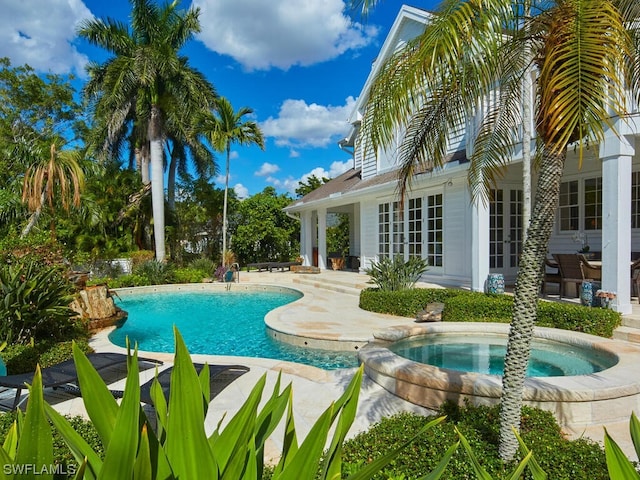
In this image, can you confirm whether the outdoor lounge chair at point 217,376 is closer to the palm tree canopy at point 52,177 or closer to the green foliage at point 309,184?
the palm tree canopy at point 52,177

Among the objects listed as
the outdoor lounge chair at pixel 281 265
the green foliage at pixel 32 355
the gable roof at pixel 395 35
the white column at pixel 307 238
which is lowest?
the green foliage at pixel 32 355

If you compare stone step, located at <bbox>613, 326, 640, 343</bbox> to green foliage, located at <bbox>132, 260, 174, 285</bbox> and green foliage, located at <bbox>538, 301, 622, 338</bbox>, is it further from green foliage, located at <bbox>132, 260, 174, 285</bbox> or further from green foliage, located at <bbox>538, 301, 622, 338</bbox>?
green foliage, located at <bbox>132, 260, 174, 285</bbox>

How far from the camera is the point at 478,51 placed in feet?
10.9

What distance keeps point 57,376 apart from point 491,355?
Result: 20.2ft

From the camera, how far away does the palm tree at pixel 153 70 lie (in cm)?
1933

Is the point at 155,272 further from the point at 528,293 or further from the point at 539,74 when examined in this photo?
the point at 539,74

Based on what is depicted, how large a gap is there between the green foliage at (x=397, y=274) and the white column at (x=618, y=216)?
172 inches

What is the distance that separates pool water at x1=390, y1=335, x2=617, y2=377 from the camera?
5.58 metres

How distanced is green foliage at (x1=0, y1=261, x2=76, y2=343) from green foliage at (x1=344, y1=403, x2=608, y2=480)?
6.26 m

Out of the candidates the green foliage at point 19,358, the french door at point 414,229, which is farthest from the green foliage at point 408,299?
the green foliage at point 19,358

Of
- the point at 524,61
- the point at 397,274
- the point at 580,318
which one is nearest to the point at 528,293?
the point at 524,61

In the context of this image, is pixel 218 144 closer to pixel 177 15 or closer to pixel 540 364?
pixel 177 15

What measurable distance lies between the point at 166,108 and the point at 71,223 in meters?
7.49

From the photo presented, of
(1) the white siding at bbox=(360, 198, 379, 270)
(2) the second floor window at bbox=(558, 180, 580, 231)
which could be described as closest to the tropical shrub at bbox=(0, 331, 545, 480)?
(2) the second floor window at bbox=(558, 180, 580, 231)
